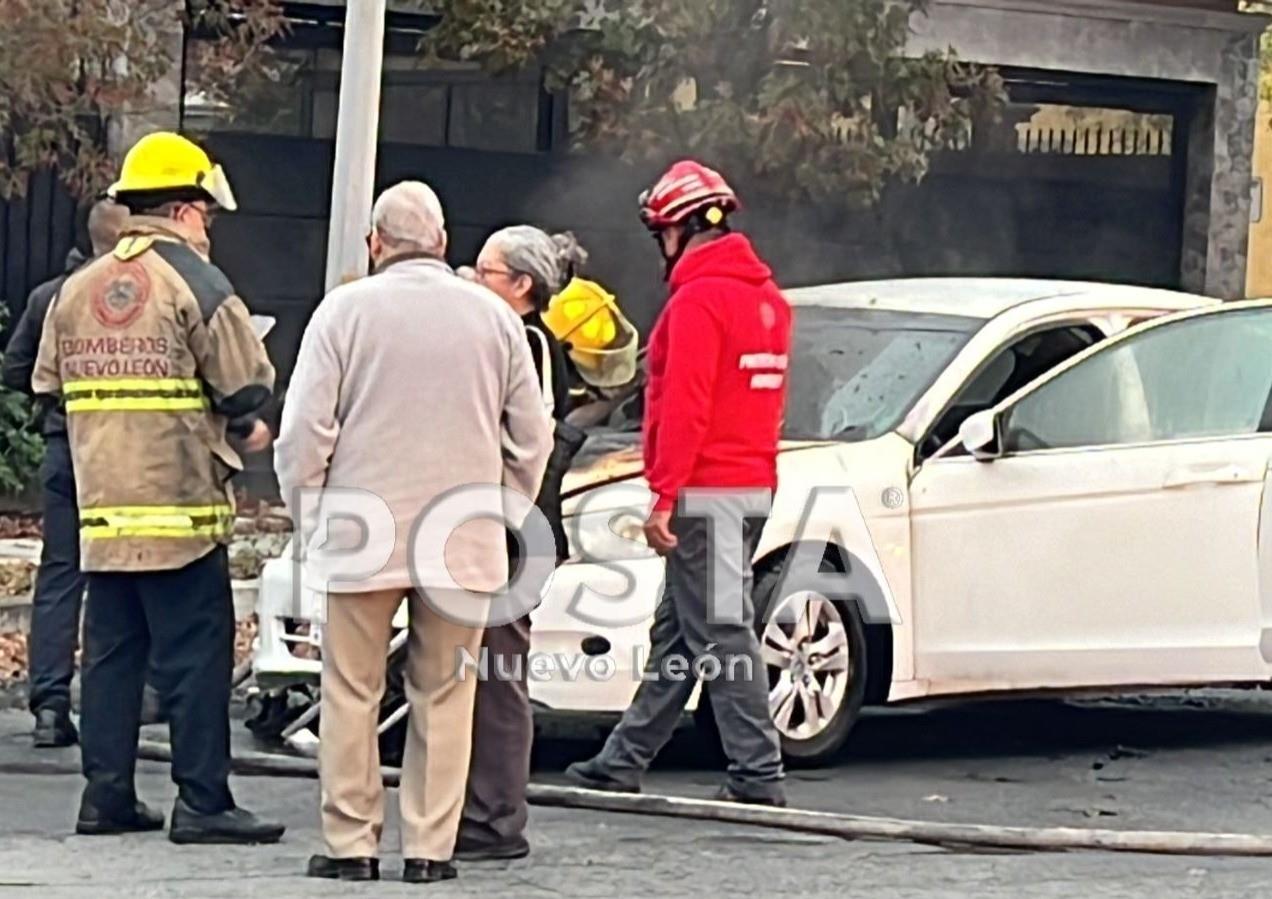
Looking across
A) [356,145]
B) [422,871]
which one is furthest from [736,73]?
[422,871]

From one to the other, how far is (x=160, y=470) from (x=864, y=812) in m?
2.39

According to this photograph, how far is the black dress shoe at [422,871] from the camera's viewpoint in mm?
6527

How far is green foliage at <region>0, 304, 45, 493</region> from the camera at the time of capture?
13.0 meters

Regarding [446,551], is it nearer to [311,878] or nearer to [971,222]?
[311,878]

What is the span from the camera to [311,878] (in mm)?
6535

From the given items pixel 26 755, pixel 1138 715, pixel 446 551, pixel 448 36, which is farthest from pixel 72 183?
pixel 446 551

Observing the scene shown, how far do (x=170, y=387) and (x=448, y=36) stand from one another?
7.32 m

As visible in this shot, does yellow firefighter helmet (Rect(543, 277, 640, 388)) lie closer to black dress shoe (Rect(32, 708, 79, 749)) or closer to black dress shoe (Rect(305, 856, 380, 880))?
black dress shoe (Rect(32, 708, 79, 749))

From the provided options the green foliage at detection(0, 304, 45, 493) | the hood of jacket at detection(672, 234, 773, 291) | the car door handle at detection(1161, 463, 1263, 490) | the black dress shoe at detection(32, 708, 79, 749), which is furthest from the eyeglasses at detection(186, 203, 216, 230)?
the green foliage at detection(0, 304, 45, 493)

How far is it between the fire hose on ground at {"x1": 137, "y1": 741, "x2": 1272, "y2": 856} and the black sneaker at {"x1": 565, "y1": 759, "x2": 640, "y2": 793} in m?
0.14

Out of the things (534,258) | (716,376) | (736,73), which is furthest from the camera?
(736,73)

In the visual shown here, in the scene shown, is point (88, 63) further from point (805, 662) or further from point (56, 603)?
point (805, 662)

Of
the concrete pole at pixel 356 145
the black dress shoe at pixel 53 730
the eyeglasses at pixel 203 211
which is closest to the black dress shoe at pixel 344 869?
the eyeglasses at pixel 203 211

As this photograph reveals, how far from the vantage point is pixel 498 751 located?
6867 mm
